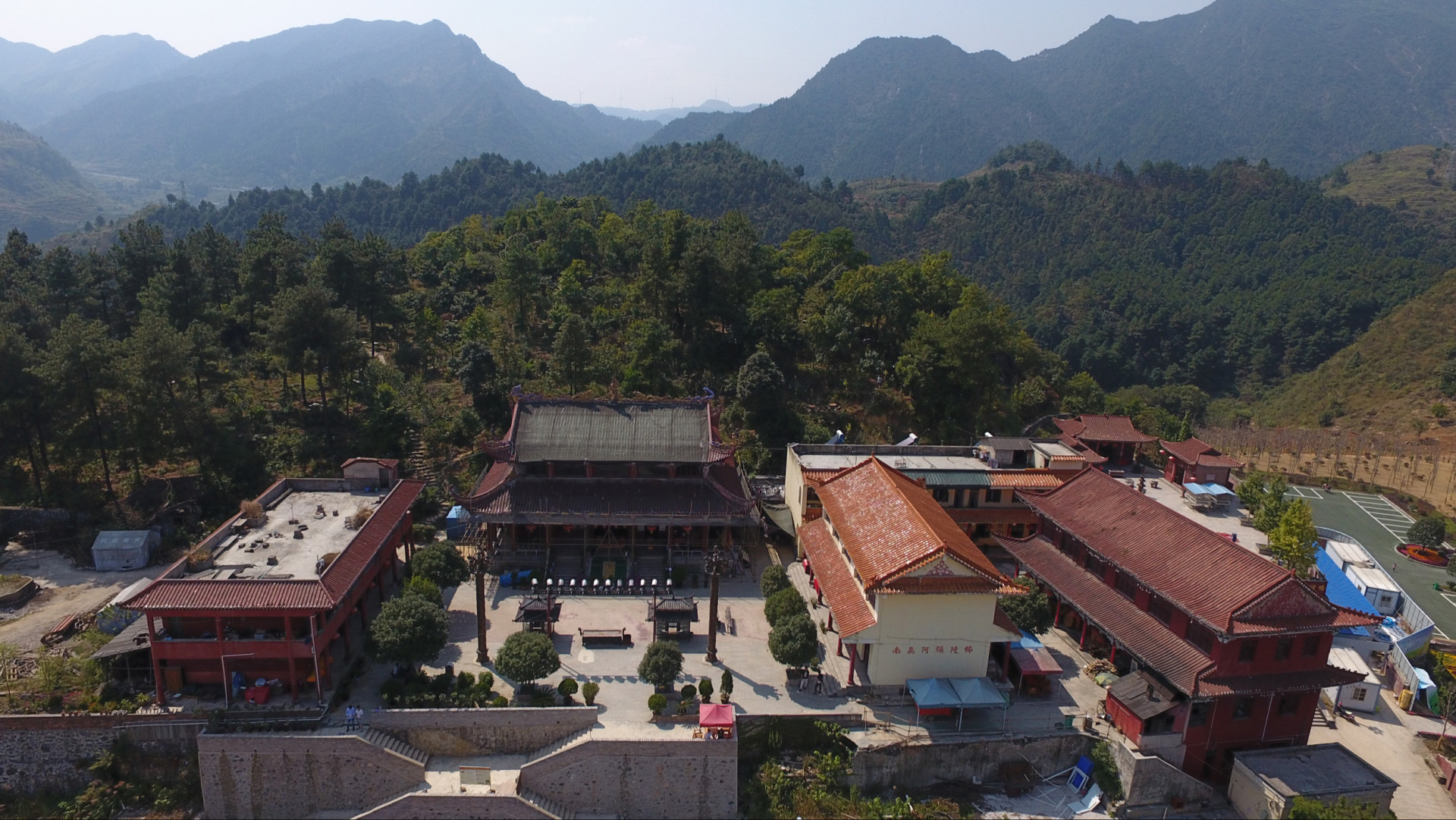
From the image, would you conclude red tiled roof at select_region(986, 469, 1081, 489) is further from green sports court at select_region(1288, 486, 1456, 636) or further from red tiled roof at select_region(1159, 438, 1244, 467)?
green sports court at select_region(1288, 486, 1456, 636)

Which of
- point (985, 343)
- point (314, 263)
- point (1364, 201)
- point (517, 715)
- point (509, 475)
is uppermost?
point (1364, 201)

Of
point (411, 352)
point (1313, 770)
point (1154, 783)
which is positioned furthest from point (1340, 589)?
point (411, 352)

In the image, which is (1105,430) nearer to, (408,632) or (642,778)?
(642,778)

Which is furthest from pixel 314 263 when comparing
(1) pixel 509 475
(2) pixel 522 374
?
(1) pixel 509 475

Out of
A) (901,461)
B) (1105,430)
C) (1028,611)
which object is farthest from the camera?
(1105,430)

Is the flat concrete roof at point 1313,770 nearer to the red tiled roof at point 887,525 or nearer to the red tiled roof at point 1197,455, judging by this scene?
the red tiled roof at point 887,525

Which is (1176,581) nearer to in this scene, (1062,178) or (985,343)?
(985,343)
